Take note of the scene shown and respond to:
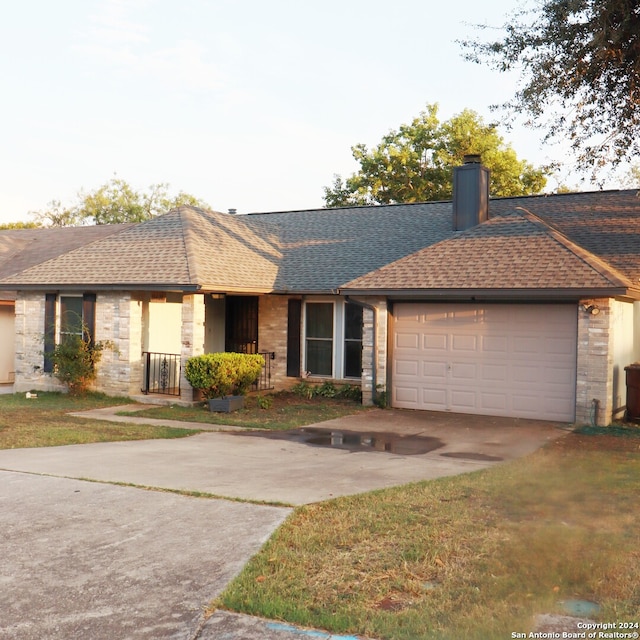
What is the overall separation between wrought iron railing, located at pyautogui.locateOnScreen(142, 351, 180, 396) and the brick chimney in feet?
Answer: 26.8

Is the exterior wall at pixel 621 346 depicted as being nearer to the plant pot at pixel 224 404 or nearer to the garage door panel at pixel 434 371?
the garage door panel at pixel 434 371

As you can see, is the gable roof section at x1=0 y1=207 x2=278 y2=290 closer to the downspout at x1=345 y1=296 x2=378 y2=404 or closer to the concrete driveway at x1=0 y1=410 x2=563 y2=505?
the downspout at x1=345 y1=296 x2=378 y2=404

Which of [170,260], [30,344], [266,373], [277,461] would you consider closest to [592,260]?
[277,461]

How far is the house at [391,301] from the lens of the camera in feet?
47.9

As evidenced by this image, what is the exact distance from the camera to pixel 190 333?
55.1 ft

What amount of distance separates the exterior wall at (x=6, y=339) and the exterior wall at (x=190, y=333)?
25.3 ft

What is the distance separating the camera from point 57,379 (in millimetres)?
18938

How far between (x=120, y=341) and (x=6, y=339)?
6.12 meters

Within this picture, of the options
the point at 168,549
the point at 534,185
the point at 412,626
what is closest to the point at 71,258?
the point at 168,549

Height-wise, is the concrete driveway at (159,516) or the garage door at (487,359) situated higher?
the garage door at (487,359)

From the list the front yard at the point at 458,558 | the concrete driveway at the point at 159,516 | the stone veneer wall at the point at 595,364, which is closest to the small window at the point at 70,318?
the concrete driveway at the point at 159,516

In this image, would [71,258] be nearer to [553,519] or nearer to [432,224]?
[432,224]

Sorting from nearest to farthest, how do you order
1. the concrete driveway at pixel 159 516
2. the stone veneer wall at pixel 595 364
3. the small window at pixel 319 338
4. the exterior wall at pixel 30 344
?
the concrete driveway at pixel 159 516
the stone veneer wall at pixel 595 364
the small window at pixel 319 338
the exterior wall at pixel 30 344

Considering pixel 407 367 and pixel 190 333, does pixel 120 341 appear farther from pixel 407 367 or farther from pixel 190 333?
pixel 407 367
